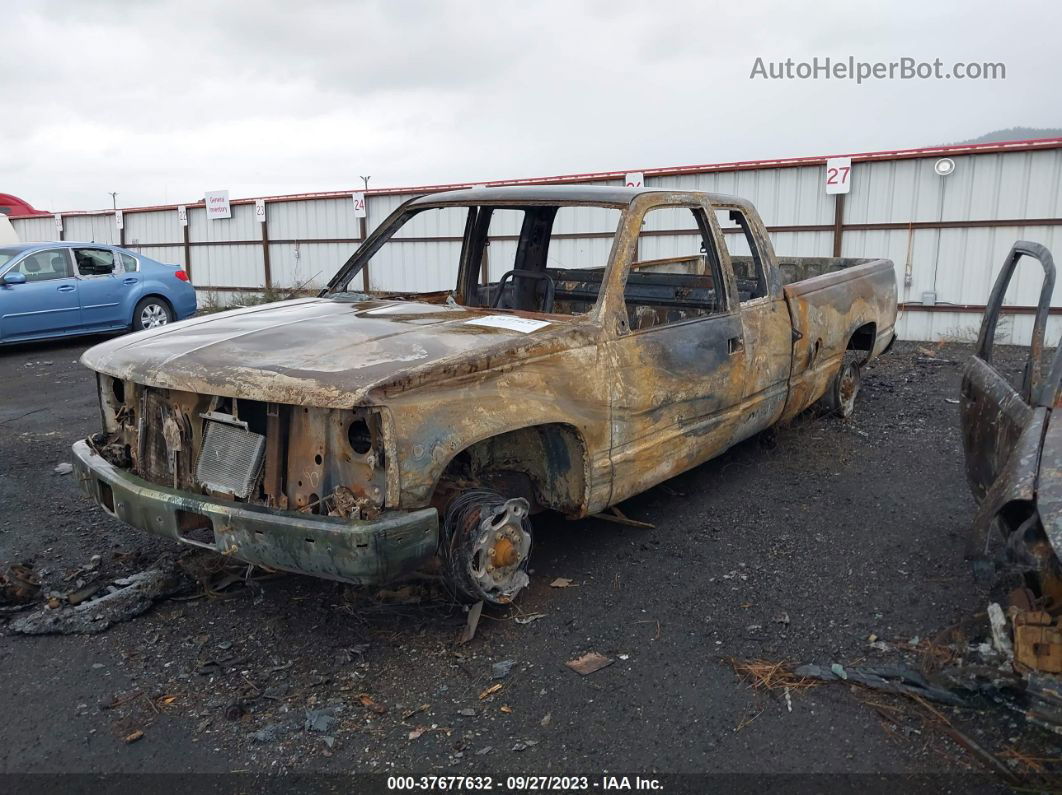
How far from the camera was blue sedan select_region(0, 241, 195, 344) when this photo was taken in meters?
11.0

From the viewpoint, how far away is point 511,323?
3.89 meters

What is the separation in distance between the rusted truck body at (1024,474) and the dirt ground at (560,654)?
546 mm

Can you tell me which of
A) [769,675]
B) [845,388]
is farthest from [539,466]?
[845,388]

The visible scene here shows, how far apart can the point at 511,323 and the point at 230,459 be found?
133 cm

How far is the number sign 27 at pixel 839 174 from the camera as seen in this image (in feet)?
38.2

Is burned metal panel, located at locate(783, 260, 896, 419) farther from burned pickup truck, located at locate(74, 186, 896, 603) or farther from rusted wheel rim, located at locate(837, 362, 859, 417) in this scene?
rusted wheel rim, located at locate(837, 362, 859, 417)

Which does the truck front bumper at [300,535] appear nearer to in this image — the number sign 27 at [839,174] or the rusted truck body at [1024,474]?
the rusted truck body at [1024,474]

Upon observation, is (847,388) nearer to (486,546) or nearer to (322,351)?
(486,546)

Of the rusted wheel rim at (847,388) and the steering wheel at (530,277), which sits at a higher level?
the steering wheel at (530,277)

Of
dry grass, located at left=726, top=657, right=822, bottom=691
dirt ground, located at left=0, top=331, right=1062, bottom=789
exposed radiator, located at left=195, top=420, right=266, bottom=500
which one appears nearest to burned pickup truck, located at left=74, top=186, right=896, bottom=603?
exposed radiator, located at left=195, top=420, right=266, bottom=500

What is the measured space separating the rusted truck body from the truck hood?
5.60 feet

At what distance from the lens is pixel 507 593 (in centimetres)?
363

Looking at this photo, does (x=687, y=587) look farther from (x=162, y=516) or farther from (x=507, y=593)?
(x=162, y=516)

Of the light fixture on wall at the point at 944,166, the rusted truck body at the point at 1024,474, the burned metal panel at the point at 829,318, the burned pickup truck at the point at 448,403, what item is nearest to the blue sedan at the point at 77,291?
the burned pickup truck at the point at 448,403
